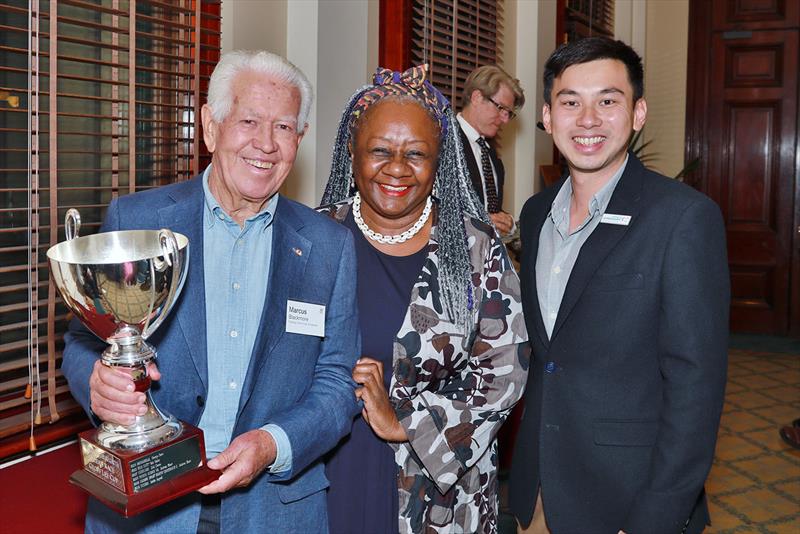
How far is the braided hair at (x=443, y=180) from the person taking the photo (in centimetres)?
190

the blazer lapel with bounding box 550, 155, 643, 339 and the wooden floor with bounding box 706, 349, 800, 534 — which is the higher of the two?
the blazer lapel with bounding box 550, 155, 643, 339

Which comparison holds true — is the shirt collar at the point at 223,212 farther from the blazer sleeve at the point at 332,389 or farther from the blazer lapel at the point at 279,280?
the blazer sleeve at the point at 332,389

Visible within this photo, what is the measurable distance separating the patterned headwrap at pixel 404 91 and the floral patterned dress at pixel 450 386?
37 cm

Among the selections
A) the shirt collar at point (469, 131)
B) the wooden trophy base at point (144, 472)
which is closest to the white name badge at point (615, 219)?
the wooden trophy base at point (144, 472)

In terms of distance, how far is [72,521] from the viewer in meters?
2.06

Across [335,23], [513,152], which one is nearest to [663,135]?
[513,152]

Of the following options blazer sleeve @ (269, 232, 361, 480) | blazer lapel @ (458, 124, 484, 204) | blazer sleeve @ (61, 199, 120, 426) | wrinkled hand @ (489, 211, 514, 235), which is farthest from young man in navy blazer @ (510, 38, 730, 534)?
blazer lapel @ (458, 124, 484, 204)

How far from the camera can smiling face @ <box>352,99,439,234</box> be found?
1897 mm

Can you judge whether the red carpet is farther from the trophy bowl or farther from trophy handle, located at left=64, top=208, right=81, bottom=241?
trophy handle, located at left=64, top=208, right=81, bottom=241

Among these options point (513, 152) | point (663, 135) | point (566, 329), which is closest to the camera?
point (566, 329)

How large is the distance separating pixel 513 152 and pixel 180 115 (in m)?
3.39

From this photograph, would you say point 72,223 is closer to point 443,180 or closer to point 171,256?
point 171,256

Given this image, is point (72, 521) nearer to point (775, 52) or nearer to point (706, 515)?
point (706, 515)

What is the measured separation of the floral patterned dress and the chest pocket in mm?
232
